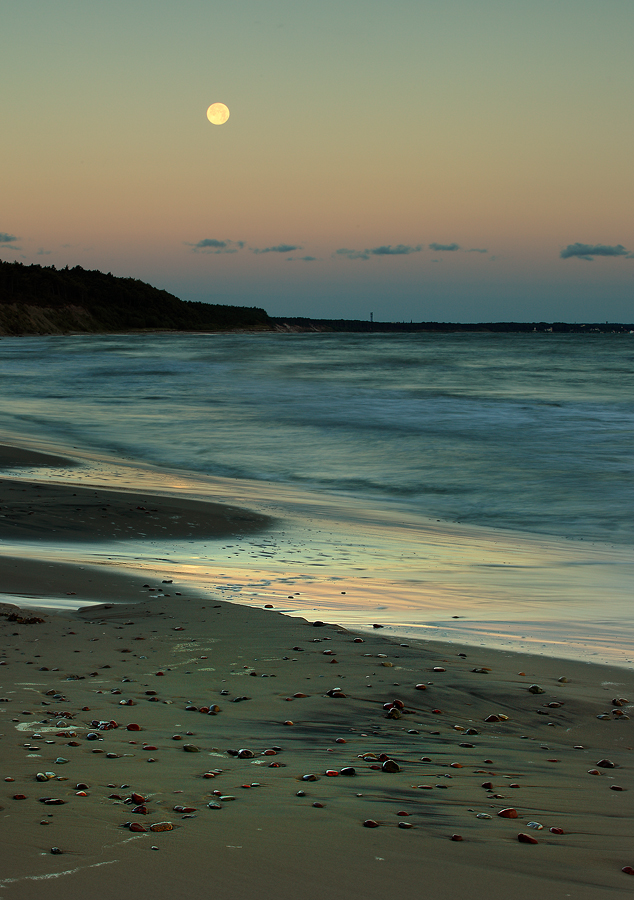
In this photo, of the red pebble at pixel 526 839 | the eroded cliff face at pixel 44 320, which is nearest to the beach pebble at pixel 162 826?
the red pebble at pixel 526 839

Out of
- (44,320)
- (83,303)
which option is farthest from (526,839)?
(83,303)

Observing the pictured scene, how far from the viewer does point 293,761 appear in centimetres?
307

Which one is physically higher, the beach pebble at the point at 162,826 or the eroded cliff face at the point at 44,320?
the eroded cliff face at the point at 44,320

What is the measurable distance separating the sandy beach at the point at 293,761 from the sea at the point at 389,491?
0.94m

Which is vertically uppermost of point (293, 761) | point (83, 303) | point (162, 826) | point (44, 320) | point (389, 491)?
point (83, 303)

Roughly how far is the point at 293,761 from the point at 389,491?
35.5 ft

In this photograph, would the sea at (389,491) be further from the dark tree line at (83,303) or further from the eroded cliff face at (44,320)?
the dark tree line at (83,303)

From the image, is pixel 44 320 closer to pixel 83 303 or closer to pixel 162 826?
pixel 83 303

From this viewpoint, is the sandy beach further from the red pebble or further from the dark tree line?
the dark tree line

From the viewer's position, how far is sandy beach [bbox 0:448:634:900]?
86.9 inches

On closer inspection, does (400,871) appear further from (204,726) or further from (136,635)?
(136,635)

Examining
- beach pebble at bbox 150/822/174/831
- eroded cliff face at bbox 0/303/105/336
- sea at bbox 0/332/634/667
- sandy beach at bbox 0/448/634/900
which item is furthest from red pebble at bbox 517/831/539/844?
eroded cliff face at bbox 0/303/105/336

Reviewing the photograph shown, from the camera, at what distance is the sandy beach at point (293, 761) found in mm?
2207

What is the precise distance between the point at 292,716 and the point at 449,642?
1756 millimetres
